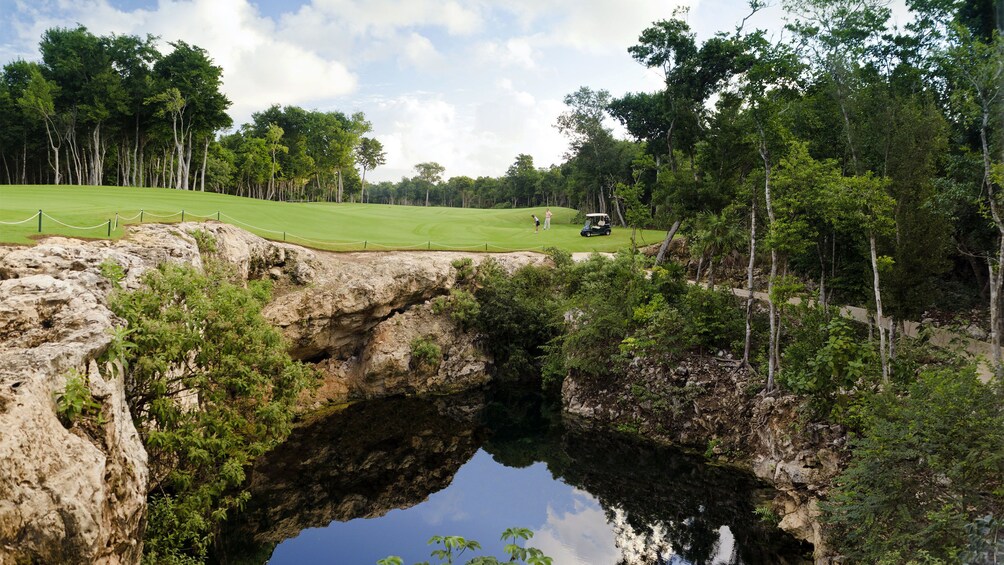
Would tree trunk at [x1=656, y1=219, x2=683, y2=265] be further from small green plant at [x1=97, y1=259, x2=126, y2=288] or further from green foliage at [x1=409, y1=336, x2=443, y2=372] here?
small green plant at [x1=97, y1=259, x2=126, y2=288]

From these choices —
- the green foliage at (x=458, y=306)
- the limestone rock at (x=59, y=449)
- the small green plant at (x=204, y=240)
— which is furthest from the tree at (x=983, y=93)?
the small green plant at (x=204, y=240)

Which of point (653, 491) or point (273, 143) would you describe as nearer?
point (653, 491)

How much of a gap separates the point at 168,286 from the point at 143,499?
4.17 metres

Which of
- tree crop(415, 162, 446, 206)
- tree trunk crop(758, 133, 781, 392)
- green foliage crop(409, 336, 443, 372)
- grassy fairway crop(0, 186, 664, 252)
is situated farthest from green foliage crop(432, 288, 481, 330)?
tree crop(415, 162, 446, 206)

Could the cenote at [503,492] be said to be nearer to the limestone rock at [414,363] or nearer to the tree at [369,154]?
the limestone rock at [414,363]

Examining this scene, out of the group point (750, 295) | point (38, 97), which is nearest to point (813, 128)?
point (750, 295)

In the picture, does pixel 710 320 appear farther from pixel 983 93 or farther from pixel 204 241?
pixel 204 241

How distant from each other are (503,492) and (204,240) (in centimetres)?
1294

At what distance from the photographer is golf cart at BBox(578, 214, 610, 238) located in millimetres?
37688

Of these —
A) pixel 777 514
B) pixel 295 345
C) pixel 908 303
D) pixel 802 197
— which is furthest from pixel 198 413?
pixel 908 303

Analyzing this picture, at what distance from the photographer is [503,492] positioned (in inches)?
654

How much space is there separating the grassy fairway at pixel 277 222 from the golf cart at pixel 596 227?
65 centimetres

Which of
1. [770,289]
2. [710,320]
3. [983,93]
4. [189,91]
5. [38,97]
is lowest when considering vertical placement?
[710,320]

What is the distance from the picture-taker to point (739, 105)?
59.1 feet
